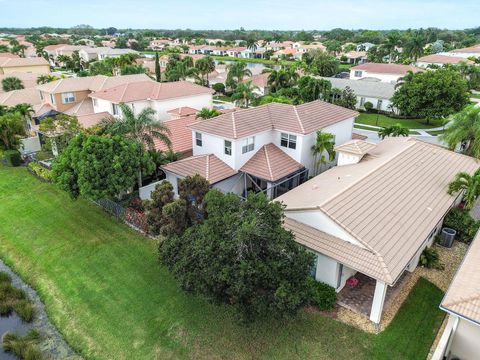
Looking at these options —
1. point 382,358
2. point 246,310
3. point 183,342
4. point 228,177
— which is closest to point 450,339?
point 382,358

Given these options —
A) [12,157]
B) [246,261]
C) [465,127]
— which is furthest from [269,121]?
[12,157]

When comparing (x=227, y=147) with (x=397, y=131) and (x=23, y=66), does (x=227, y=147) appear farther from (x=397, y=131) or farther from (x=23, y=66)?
(x=23, y=66)

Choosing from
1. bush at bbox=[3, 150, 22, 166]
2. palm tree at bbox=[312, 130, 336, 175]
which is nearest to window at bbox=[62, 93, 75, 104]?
bush at bbox=[3, 150, 22, 166]

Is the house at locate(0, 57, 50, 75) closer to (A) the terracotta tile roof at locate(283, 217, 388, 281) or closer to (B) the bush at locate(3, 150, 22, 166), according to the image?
(B) the bush at locate(3, 150, 22, 166)

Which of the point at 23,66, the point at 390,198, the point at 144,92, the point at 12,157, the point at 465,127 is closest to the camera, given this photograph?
the point at 390,198

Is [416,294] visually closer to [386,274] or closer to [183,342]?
[386,274]
